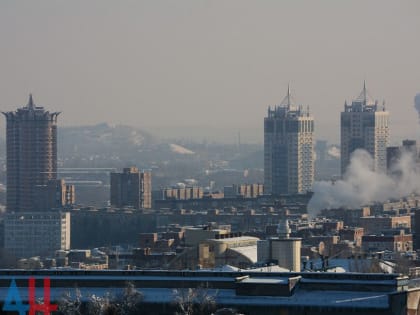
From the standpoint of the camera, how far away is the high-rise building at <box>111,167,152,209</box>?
12606 centimetres

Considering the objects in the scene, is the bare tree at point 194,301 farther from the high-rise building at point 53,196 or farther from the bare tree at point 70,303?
the high-rise building at point 53,196

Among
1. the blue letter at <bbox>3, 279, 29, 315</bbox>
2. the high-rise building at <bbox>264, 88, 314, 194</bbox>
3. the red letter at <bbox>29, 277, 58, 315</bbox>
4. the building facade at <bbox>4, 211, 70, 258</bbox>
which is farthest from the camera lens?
the high-rise building at <bbox>264, 88, 314, 194</bbox>

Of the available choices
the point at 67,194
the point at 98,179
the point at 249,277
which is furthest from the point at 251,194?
the point at 249,277

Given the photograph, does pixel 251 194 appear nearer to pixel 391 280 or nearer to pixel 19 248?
pixel 19 248

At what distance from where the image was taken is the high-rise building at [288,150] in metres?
139

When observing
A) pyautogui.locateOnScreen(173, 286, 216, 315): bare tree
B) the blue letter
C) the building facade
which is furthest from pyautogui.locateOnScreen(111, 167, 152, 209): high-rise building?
pyautogui.locateOnScreen(173, 286, 216, 315): bare tree

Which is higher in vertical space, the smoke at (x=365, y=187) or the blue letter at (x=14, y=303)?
the smoke at (x=365, y=187)

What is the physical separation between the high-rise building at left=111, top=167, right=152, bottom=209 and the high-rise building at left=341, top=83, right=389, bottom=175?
17.3 m

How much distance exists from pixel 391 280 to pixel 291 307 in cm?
187

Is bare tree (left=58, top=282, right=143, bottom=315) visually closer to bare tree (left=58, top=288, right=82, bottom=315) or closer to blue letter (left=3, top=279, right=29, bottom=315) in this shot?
bare tree (left=58, top=288, right=82, bottom=315)

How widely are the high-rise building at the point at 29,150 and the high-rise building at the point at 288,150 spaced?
49.6 feet

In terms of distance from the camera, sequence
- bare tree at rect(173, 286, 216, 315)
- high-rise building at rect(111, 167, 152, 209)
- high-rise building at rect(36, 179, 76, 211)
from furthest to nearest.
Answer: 1. high-rise building at rect(111, 167, 152, 209)
2. high-rise building at rect(36, 179, 76, 211)
3. bare tree at rect(173, 286, 216, 315)

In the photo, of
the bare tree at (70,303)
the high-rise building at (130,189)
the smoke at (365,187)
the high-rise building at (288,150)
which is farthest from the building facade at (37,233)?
the bare tree at (70,303)

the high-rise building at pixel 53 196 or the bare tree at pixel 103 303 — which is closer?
the bare tree at pixel 103 303
